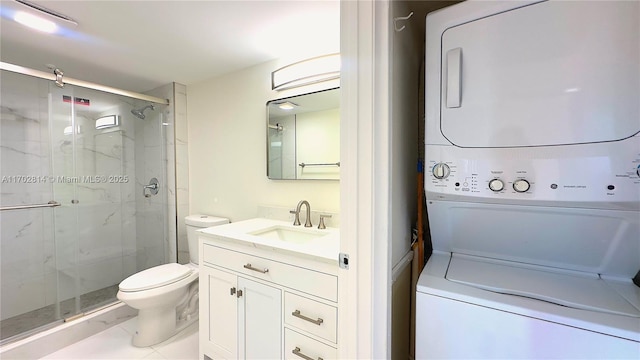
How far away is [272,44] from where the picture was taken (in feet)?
5.56

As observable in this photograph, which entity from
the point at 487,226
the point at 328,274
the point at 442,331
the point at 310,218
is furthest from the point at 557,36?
the point at 310,218

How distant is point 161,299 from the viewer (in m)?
1.69

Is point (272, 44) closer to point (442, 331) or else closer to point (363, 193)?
point (363, 193)

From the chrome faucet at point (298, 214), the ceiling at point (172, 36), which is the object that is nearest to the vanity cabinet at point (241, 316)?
the chrome faucet at point (298, 214)

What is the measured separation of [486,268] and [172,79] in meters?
2.69

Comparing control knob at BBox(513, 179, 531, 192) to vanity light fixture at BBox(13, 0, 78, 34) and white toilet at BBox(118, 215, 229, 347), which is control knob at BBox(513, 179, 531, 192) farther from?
vanity light fixture at BBox(13, 0, 78, 34)

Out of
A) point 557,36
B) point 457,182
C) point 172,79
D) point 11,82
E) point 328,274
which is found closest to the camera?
point 557,36

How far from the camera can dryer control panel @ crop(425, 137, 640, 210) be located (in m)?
0.68

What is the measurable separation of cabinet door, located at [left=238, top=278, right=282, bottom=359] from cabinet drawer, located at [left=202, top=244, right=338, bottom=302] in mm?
62

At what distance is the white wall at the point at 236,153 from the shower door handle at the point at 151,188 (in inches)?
13.1

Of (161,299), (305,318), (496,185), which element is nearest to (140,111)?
(161,299)

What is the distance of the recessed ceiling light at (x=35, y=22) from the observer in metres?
1.39

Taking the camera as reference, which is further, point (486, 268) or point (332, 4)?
point (332, 4)

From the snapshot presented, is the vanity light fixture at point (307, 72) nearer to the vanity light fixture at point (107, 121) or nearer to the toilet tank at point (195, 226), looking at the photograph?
the toilet tank at point (195, 226)
